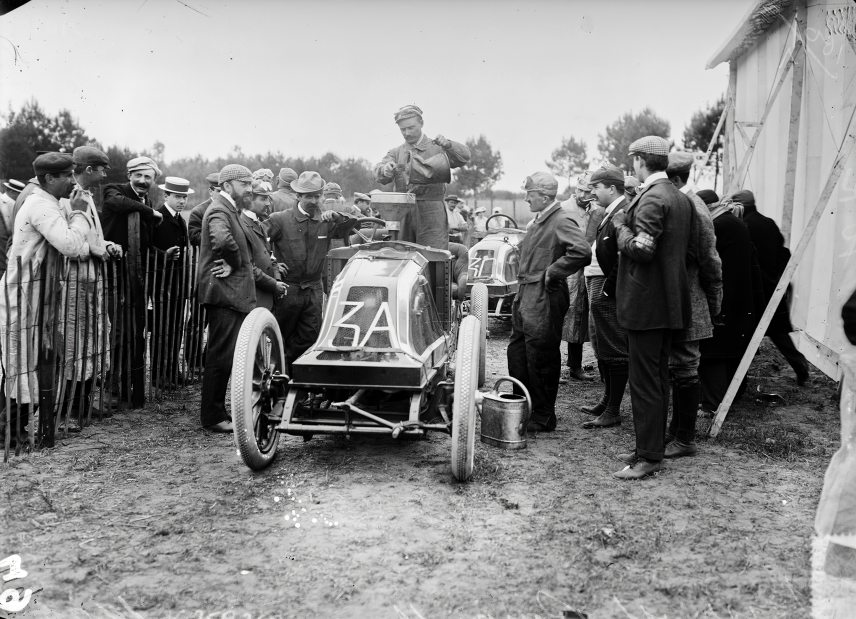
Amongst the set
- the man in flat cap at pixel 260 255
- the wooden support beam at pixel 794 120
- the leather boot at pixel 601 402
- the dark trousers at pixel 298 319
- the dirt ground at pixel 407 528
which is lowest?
the dirt ground at pixel 407 528

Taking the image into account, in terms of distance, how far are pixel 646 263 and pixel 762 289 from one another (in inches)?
94.8

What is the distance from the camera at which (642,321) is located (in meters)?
4.56

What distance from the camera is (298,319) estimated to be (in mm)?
7004

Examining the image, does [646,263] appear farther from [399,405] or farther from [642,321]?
[399,405]

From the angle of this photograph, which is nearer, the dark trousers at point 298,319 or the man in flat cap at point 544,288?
the man in flat cap at point 544,288

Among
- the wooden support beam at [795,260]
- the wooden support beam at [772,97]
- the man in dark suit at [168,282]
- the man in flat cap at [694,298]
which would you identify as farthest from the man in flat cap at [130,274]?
the wooden support beam at [772,97]

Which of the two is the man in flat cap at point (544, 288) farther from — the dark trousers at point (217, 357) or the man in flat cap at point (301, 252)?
the dark trousers at point (217, 357)

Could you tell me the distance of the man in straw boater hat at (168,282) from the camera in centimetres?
658

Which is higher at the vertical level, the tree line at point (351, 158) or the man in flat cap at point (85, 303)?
the tree line at point (351, 158)

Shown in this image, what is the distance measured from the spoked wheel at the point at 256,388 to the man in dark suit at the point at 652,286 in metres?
2.35

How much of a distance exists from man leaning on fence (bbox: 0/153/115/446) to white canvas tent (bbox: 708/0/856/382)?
17.8 ft

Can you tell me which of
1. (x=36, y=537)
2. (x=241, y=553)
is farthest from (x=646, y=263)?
(x=36, y=537)

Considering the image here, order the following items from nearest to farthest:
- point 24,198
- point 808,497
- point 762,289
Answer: point 808,497 → point 24,198 → point 762,289

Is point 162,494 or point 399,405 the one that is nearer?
point 162,494
